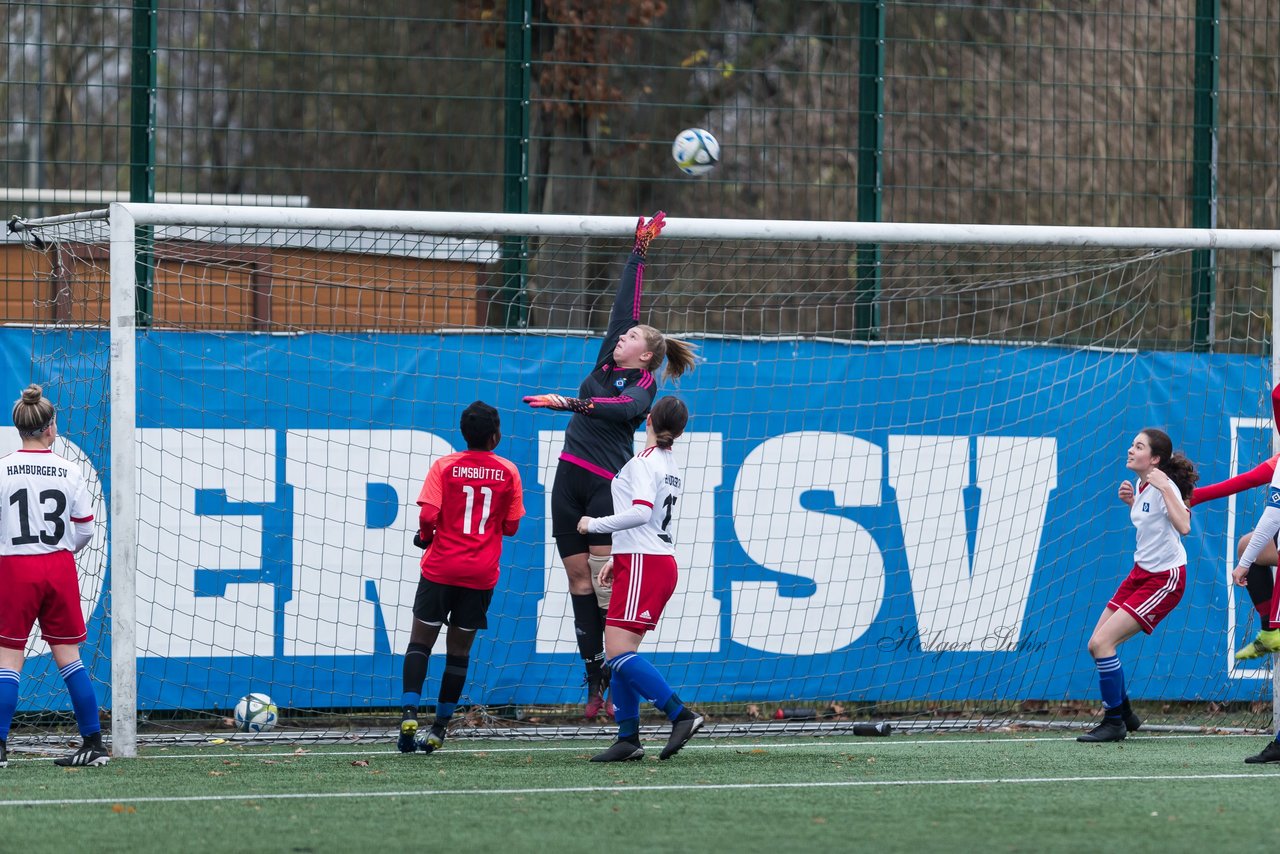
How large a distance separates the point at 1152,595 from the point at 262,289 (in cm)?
534

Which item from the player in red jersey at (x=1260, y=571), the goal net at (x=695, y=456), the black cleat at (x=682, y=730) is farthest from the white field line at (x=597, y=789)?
the goal net at (x=695, y=456)

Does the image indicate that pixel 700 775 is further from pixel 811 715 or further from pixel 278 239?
pixel 278 239

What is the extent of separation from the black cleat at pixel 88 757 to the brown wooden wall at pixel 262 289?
2.62m

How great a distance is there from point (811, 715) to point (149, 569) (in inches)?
156

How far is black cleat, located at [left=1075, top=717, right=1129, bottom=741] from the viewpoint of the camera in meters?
8.55

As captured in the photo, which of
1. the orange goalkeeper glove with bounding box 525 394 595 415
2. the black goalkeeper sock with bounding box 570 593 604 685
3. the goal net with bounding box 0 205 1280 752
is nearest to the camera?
the orange goalkeeper glove with bounding box 525 394 595 415

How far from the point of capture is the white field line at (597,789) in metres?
6.15

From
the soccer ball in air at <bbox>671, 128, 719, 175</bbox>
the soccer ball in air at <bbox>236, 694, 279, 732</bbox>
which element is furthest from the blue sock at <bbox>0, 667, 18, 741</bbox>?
the soccer ball in air at <bbox>671, 128, 719, 175</bbox>

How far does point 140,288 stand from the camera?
30.2 ft

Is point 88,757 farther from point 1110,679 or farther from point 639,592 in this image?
point 1110,679

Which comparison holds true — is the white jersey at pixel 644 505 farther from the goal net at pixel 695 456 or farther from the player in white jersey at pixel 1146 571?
the player in white jersey at pixel 1146 571

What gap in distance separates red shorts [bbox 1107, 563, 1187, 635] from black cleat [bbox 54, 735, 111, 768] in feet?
17.1

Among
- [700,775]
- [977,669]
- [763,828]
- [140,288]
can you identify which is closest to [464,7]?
[140,288]

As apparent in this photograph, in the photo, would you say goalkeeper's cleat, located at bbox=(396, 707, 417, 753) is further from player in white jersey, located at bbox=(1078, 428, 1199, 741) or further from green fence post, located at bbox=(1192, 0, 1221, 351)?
green fence post, located at bbox=(1192, 0, 1221, 351)
